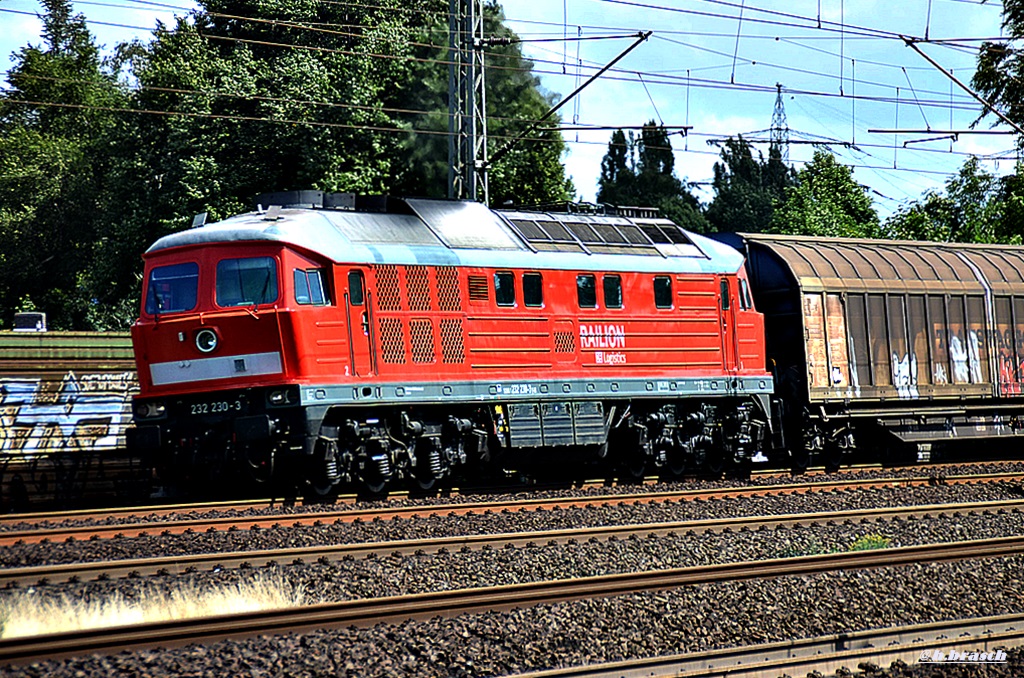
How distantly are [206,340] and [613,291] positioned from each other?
769 cm

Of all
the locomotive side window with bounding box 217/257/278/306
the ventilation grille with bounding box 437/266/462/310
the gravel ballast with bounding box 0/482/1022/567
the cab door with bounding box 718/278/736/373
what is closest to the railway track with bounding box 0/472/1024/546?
the gravel ballast with bounding box 0/482/1022/567

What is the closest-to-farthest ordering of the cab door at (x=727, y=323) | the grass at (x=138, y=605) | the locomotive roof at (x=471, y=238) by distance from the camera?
the grass at (x=138, y=605), the locomotive roof at (x=471, y=238), the cab door at (x=727, y=323)

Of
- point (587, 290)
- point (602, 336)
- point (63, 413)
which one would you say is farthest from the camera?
point (63, 413)

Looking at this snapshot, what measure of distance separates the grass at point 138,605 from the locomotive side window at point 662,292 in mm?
12056

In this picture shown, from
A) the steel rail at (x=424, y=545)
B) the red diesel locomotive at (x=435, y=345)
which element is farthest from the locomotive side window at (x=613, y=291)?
the steel rail at (x=424, y=545)

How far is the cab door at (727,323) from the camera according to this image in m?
23.5

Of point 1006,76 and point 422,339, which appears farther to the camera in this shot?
point 1006,76

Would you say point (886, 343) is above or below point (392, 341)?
below

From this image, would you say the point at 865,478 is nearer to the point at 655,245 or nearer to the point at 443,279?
the point at 655,245

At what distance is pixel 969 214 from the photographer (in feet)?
172

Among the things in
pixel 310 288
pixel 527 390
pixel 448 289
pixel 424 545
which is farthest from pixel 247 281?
pixel 424 545

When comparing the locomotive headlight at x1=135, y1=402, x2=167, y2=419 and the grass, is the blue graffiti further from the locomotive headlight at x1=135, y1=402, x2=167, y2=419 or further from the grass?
the grass

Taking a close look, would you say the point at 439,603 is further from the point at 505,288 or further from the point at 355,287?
the point at 505,288

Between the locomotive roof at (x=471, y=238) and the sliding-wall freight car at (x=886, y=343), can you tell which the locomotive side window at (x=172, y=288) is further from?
the sliding-wall freight car at (x=886, y=343)
